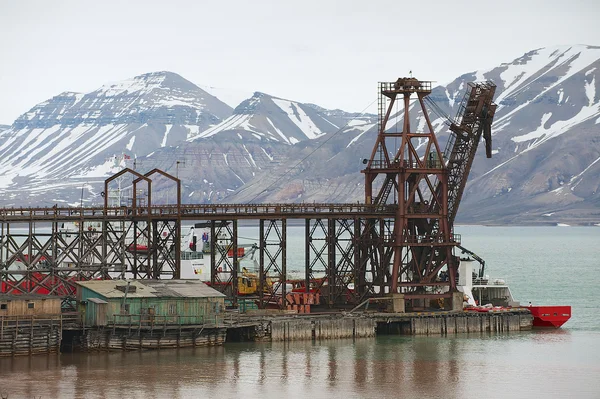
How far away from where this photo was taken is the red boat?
94.4m

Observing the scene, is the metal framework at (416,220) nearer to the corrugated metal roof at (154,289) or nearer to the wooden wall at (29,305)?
the corrugated metal roof at (154,289)

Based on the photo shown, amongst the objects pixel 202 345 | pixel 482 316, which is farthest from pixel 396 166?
pixel 202 345

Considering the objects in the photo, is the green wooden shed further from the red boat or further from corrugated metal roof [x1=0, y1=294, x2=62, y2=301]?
the red boat

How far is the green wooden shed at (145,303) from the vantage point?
248 ft

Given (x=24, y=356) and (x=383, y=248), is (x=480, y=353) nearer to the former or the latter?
(x=383, y=248)

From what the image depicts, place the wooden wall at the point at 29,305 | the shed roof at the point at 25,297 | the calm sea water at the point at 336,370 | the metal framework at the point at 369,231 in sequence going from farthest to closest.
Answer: the metal framework at the point at 369,231
the shed roof at the point at 25,297
the wooden wall at the point at 29,305
the calm sea water at the point at 336,370

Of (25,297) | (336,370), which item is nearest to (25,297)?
(25,297)

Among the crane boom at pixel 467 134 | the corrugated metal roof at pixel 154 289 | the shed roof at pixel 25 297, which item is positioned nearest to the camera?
the shed roof at pixel 25 297

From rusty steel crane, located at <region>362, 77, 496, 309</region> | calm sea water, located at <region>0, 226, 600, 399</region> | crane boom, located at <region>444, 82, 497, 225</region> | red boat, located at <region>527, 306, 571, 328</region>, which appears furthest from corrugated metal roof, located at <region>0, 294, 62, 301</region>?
red boat, located at <region>527, 306, 571, 328</region>

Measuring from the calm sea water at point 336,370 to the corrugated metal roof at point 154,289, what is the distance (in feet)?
11.9

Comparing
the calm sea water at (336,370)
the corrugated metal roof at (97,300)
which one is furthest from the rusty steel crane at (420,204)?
the corrugated metal roof at (97,300)

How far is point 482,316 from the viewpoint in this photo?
299 feet

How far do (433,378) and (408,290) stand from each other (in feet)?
80.5

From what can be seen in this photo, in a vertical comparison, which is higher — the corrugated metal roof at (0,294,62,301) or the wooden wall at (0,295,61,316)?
the corrugated metal roof at (0,294,62,301)
